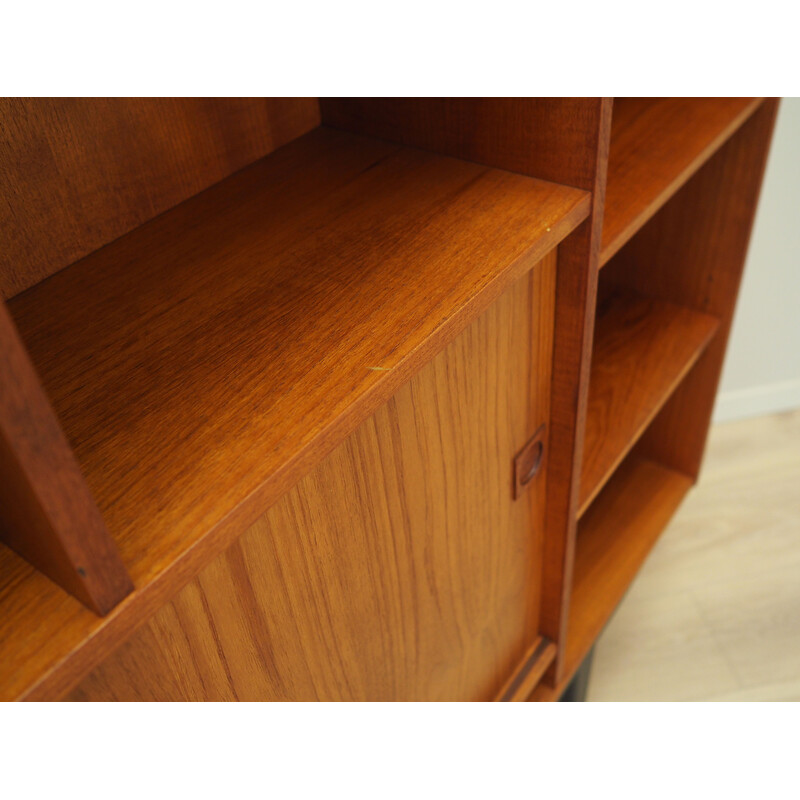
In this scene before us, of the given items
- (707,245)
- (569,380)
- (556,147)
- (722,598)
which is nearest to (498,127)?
(556,147)

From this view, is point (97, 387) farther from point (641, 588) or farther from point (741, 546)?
point (741, 546)

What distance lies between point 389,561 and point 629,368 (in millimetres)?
544

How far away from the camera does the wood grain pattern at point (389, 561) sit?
38 cm

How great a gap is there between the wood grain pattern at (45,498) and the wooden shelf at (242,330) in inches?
0.5

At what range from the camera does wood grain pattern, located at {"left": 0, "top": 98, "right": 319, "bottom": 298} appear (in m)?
0.43

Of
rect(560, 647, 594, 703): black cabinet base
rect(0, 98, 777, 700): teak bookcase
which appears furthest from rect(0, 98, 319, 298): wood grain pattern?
rect(560, 647, 594, 703): black cabinet base

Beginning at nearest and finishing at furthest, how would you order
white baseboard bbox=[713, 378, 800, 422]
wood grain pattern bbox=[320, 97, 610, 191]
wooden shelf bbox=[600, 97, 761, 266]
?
wood grain pattern bbox=[320, 97, 610, 191] → wooden shelf bbox=[600, 97, 761, 266] → white baseboard bbox=[713, 378, 800, 422]

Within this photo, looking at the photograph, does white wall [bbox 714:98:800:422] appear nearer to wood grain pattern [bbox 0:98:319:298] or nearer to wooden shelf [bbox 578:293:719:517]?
wooden shelf [bbox 578:293:719:517]

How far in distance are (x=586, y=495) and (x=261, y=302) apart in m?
0.46

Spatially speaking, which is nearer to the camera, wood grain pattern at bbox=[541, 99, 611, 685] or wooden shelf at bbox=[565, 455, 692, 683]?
wood grain pattern at bbox=[541, 99, 611, 685]

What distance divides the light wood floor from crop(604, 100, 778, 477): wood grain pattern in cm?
25

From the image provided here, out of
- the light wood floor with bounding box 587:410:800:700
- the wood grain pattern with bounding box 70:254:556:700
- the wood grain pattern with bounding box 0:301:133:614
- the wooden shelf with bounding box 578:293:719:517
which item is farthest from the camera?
the light wood floor with bounding box 587:410:800:700

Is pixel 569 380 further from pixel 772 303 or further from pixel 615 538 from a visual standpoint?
pixel 772 303

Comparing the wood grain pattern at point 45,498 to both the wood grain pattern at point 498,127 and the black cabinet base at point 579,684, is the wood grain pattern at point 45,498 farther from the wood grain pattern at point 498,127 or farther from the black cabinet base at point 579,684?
the black cabinet base at point 579,684
